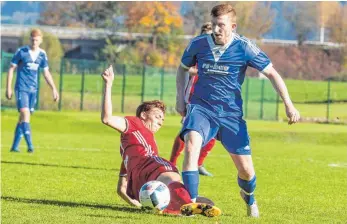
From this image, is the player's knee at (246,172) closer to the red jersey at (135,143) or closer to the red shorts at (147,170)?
the red shorts at (147,170)

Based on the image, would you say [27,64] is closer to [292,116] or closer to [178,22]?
[292,116]

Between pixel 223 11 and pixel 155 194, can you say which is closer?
pixel 155 194

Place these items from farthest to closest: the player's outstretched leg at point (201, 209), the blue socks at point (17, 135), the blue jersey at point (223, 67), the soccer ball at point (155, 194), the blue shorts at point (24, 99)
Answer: the blue socks at point (17, 135)
the blue shorts at point (24, 99)
the blue jersey at point (223, 67)
the soccer ball at point (155, 194)
the player's outstretched leg at point (201, 209)

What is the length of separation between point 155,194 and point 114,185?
3777mm

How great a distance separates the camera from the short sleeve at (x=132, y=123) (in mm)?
10151

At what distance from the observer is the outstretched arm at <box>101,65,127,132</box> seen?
30.2 feet

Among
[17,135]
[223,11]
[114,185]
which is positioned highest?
[223,11]

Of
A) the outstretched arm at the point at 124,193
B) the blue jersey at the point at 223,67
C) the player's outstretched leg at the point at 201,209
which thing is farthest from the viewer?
the outstretched arm at the point at 124,193

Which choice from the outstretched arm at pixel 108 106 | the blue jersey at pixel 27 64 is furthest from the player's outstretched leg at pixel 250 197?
the blue jersey at pixel 27 64

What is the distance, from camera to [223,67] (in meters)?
9.98

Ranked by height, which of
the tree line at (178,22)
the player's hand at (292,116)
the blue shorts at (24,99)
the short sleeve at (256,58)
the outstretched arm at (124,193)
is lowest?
the outstretched arm at (124,193)

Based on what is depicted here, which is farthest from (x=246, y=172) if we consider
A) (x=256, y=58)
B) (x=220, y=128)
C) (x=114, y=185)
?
(x=114, y=185)

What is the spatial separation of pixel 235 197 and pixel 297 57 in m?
64.3

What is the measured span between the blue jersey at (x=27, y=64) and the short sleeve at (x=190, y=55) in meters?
8.13
